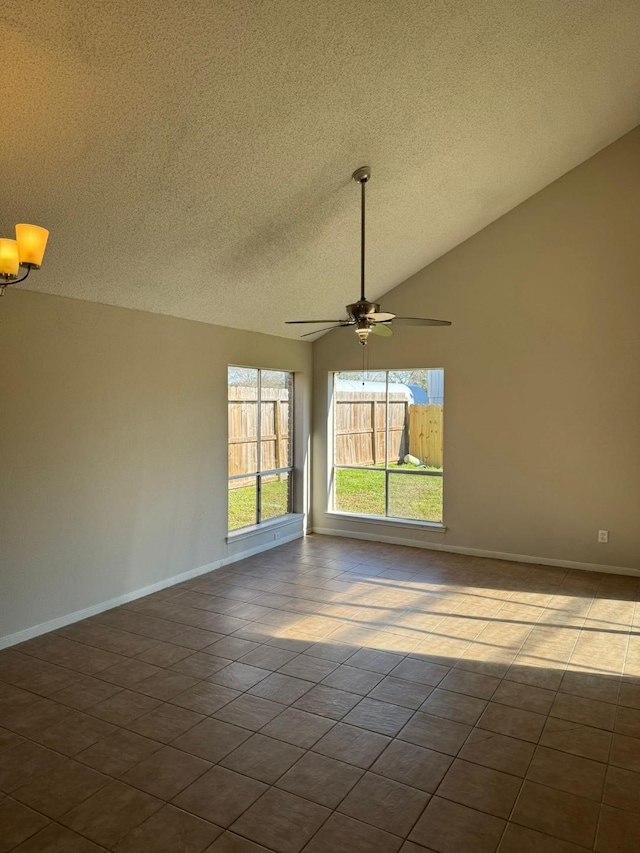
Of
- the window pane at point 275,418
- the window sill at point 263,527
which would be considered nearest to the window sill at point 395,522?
the window sill at point 263,527

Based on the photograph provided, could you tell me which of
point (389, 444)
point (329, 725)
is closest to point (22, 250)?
point (329, 725)

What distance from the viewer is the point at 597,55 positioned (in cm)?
401

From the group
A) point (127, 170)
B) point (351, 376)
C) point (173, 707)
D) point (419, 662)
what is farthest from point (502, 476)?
point (127, 170)

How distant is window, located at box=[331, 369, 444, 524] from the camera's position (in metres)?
6.61

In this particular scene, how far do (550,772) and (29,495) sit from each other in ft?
11.6

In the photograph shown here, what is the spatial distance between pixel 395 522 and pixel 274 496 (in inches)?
57.2

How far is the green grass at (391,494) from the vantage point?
6.63 meters

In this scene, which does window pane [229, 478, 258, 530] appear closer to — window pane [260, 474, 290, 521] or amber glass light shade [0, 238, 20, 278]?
window pane [260, 474, 290, 521]

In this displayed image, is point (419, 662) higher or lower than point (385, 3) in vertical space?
lower

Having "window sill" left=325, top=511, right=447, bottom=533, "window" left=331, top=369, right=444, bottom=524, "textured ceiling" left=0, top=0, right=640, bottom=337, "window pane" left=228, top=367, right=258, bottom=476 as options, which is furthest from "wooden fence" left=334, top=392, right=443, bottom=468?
"textured ceiling" left=0, top=0, right=640, bottom=337

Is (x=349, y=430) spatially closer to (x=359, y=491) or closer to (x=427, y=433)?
(x=359, y=491)

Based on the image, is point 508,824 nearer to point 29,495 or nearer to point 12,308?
point 29,495

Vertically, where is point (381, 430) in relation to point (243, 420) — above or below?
below

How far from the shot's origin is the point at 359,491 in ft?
23.6
